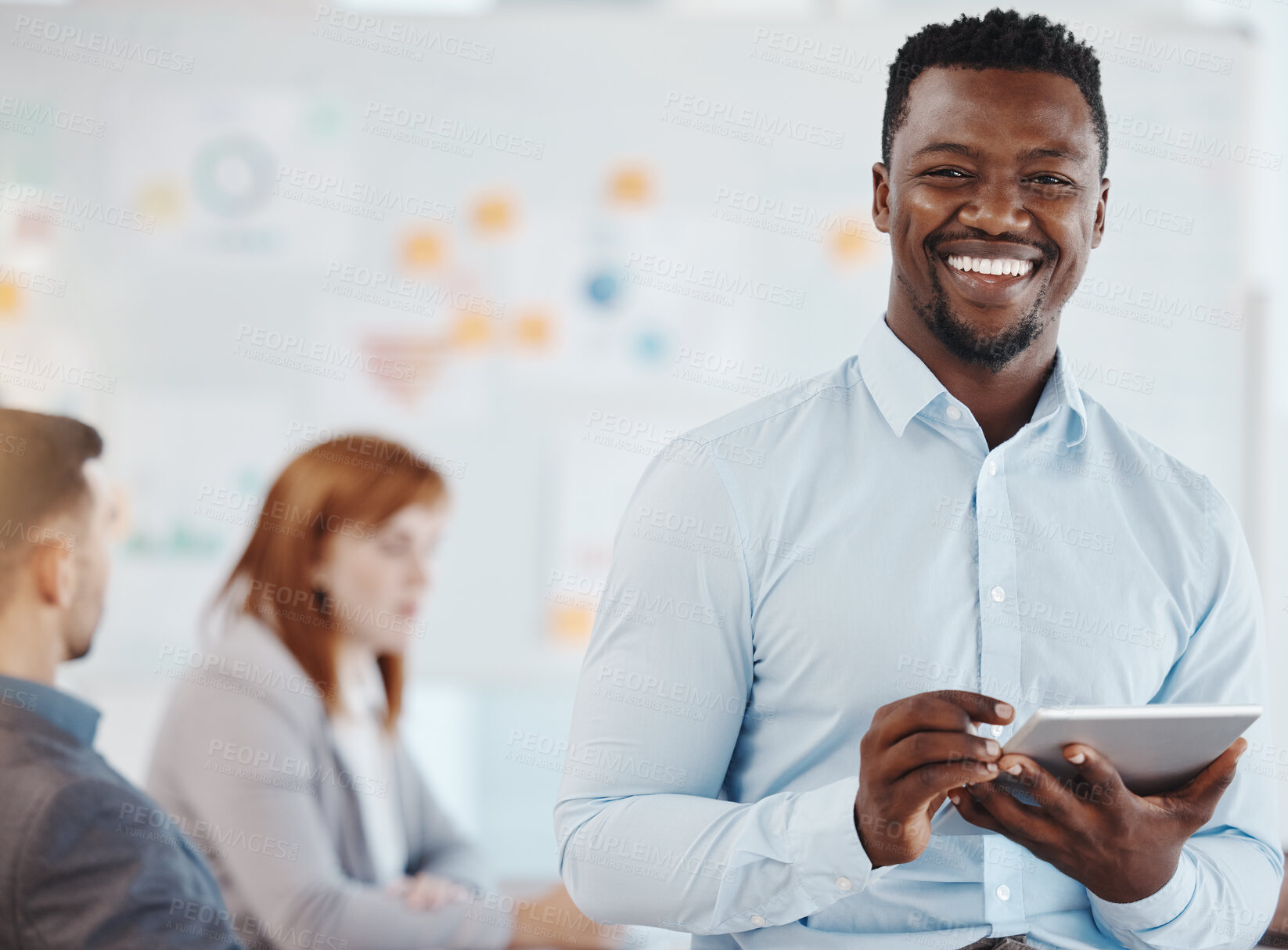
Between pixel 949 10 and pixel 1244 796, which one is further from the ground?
pixel 949 10

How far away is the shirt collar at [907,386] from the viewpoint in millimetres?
Result: 1219

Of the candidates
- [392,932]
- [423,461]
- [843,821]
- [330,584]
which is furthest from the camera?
[423,461]

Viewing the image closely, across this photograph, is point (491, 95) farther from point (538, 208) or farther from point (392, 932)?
point (392, 932)

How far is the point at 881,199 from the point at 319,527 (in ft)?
4.74

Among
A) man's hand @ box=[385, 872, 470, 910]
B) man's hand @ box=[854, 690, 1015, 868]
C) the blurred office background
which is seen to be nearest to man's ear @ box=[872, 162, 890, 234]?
man's hand @ box=[854, 690, 1015, 868]

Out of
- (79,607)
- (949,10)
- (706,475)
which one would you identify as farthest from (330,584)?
(949,10)

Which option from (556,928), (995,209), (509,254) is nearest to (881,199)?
(995,209)

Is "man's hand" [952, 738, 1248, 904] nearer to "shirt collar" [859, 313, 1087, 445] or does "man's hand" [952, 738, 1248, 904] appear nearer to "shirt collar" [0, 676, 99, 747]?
"shirt collar" [859, 313, 1087, 445]

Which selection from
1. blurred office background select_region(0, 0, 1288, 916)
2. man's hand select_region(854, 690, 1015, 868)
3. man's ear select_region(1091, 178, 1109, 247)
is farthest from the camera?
blurred office background select_region(0, 0, 1288, 916)

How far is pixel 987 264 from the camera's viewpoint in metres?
1.19

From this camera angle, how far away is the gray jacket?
6.56ft

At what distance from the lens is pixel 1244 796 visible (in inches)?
47.3

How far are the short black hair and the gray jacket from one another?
60.0 inches

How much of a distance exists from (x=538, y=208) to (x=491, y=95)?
0.28m
